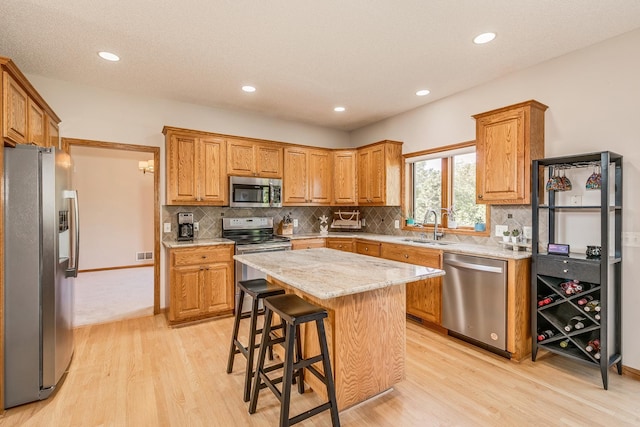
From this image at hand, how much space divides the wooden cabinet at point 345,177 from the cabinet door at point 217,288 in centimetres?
209

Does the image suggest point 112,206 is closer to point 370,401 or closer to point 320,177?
point 320,177

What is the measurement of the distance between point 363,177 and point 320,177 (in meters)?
0.68

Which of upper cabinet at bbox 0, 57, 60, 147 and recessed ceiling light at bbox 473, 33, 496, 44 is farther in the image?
recessed ceiling light at bbox 473, 33, 496, 44

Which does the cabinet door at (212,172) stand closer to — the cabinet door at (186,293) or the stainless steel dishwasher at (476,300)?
the cabinet door at (186,293)

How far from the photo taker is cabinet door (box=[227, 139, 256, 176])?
166 inches

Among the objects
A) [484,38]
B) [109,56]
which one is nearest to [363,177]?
[484,38]

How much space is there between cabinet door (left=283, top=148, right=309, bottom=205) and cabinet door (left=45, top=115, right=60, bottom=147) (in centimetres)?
267

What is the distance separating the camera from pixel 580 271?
251 cm

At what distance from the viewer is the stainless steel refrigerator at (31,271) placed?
2.12m

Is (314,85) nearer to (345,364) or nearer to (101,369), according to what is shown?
(345,364)

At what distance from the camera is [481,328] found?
2.99 metres

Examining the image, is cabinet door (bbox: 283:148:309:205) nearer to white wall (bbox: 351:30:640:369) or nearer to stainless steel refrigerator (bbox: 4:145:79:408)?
white wall (bbox: 351:30:640:369)

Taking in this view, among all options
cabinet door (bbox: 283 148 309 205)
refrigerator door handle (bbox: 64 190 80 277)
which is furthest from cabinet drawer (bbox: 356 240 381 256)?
refrigerator door handle (bbox: 64 190 80 277)

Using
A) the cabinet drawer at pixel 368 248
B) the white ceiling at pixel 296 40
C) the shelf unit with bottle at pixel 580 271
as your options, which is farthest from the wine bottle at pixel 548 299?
the white ceiling at pixel 296 40
